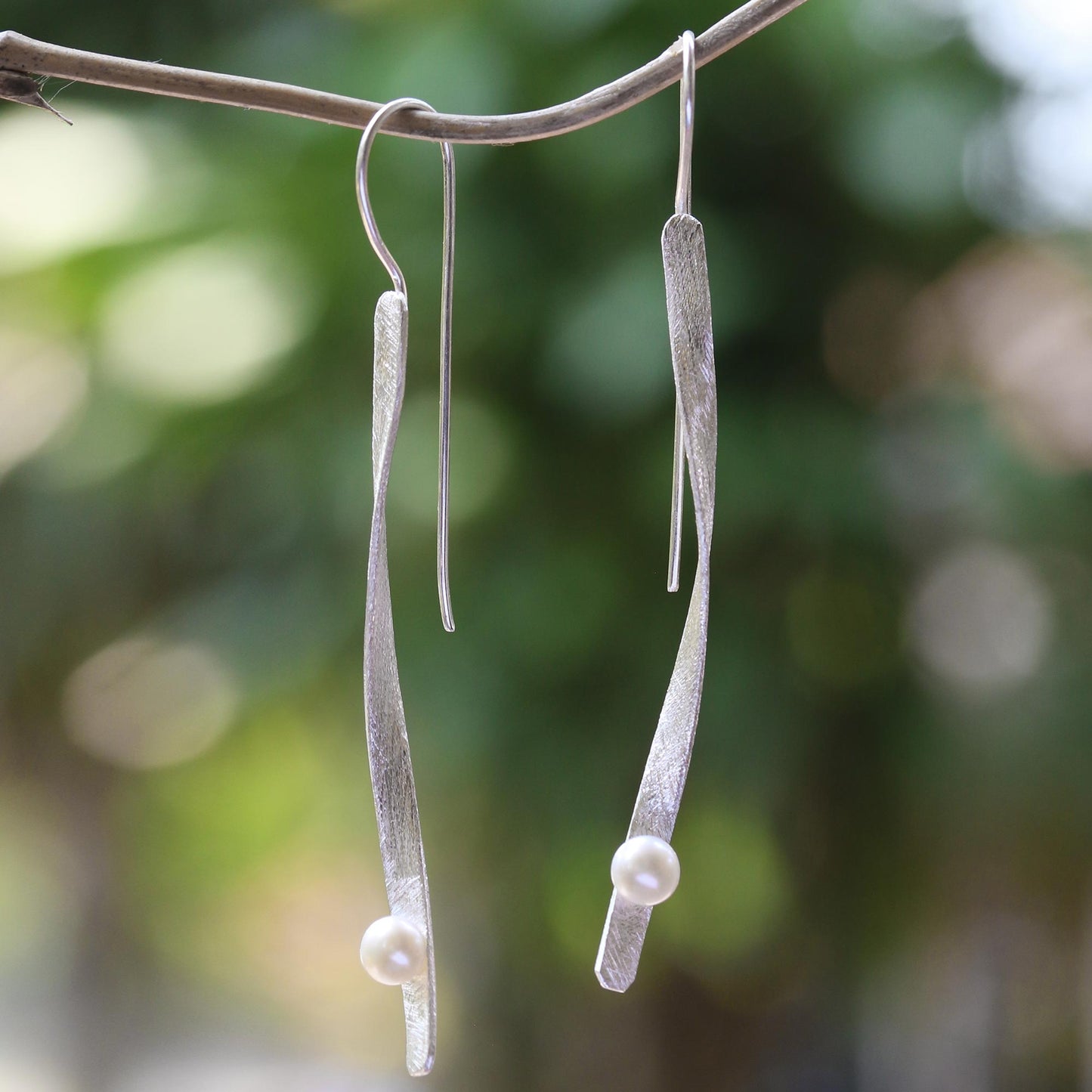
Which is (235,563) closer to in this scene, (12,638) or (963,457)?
(12,638)

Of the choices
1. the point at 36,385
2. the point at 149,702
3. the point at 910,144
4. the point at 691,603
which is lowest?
the point at 149,702

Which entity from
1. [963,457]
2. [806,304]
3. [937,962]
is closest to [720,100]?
[806,304]

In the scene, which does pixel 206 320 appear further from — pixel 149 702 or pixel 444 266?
pixel 444 266

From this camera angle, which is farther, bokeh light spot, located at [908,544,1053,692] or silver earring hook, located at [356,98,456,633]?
bokeh light spot, located at [908,544,1053,692]

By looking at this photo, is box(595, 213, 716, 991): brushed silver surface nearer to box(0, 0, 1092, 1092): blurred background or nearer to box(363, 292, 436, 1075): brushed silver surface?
box(363, 292, 436, 1075): brushed silver surface

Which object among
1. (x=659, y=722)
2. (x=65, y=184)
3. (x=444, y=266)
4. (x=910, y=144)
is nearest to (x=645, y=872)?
(x=659, y=722)

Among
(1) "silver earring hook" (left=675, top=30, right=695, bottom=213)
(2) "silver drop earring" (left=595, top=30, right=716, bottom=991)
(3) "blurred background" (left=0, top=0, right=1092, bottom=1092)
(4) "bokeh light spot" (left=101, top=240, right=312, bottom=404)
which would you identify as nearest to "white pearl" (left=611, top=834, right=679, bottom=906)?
(2) "silver drop earring" (left=595, top=30, right=716, bottom=991)

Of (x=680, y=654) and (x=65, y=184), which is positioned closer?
(x=680, y=654)

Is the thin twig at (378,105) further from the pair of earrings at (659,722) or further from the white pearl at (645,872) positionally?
the white pearl at (645,872)

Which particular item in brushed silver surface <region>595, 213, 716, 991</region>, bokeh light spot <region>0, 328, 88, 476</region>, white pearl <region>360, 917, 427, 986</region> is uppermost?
bokeh light spot <region>0, 328, 88, 476</region>
